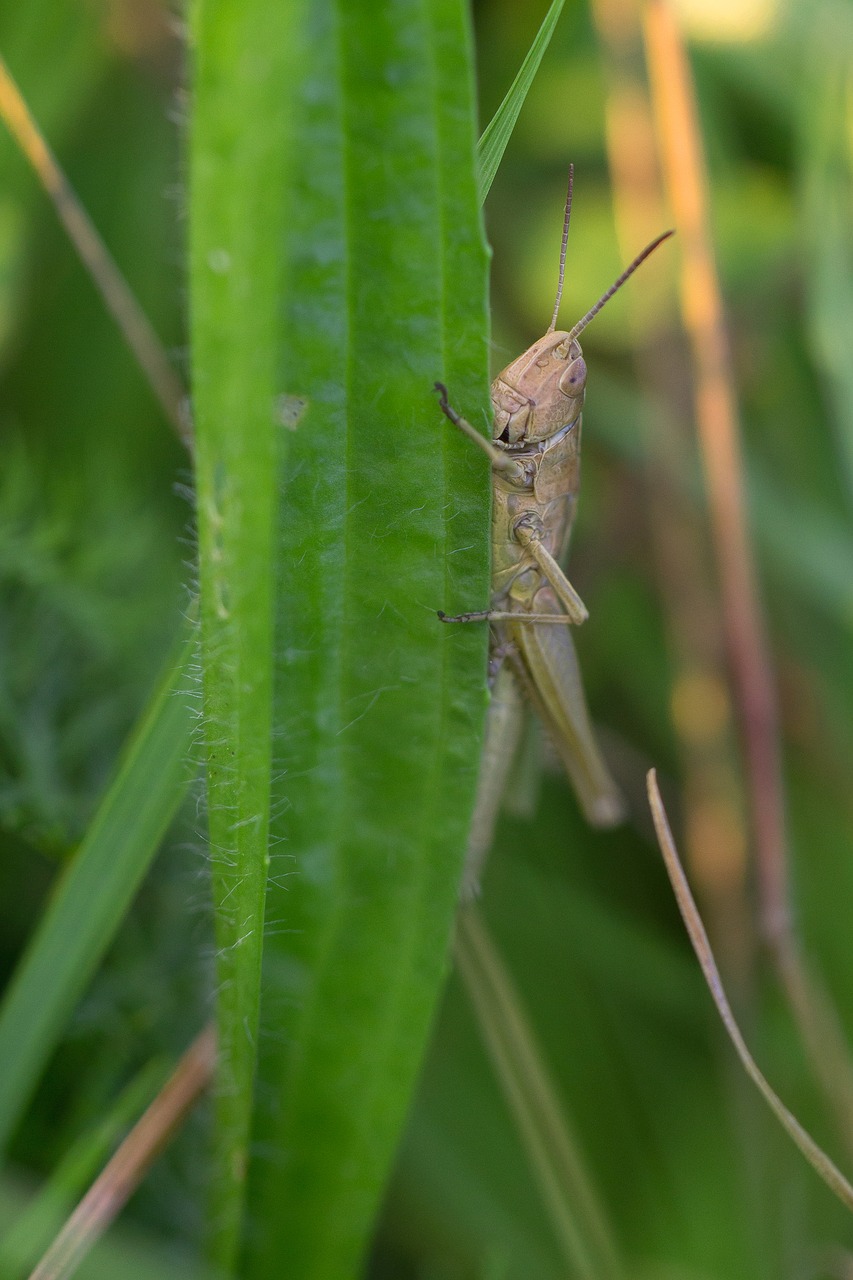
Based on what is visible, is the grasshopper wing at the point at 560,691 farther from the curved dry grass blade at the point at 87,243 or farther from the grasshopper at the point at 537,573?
the curved dry grass blade at the point at 87,243

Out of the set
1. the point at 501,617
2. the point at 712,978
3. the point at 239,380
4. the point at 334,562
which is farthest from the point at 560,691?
the point at 239,380

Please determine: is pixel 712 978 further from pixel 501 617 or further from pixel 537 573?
pixel 537 573

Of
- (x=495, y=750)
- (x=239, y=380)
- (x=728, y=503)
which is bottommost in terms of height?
(x=495, y=750)

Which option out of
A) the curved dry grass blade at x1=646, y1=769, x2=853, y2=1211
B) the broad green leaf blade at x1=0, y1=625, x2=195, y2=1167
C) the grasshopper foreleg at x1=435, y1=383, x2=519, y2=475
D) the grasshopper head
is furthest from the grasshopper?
the broad green leaf blade at x1=0, y1=625, x2=195, y2=1167

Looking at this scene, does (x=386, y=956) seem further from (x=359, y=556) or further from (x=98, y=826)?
(x=359, y=556)

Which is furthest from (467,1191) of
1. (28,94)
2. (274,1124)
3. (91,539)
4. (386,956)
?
(28,94)

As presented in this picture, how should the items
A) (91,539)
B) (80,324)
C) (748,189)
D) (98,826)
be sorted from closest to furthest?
(98,826) → (91,539) → (80,324) → (748,189)

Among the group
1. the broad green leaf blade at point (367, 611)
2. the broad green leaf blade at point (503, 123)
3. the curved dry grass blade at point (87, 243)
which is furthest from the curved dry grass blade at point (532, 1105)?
the broad green leaf blade at point (503, 123)
